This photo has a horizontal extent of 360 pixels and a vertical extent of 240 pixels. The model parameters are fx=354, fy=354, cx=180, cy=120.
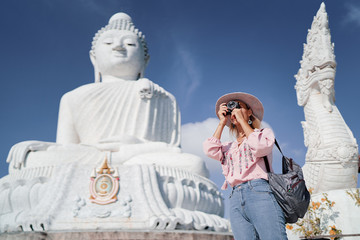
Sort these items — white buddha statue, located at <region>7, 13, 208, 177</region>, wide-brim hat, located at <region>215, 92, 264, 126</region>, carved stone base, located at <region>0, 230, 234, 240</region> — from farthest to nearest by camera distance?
1. white buddha statue, located at <region>7, 13, 208, 177</region>
2. carved stone base, located at <region>0, 230, 234, 240</region>
3. wide-brim hat, located at <region>215, 92, 264, 126</region>

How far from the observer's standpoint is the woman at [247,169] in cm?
171

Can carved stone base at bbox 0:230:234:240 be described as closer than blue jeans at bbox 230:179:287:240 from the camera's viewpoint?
No

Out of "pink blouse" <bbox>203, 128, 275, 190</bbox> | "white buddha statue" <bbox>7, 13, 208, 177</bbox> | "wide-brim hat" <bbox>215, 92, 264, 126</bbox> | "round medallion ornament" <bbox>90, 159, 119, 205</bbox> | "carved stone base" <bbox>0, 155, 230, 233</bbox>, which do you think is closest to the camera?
Result: "pink blouse" <bbox>203, 128, 275, 190</bbox>

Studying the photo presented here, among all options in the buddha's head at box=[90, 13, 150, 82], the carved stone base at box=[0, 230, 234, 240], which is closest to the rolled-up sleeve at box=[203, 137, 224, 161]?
the carved stone base at box=[0, 230, 234, 240]

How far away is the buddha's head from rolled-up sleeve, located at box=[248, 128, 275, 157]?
6.31 meters

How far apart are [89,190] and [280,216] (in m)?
3.81

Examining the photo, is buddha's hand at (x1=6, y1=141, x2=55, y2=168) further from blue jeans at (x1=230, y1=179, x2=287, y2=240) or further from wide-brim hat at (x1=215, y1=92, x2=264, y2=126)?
blue jeans at (x1=230, y1=179, x2=287, y2=240)

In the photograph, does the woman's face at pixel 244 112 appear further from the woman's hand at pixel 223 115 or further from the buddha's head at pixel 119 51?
the buddha's head at pixel 119 51

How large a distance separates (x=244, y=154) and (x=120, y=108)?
18.0ft

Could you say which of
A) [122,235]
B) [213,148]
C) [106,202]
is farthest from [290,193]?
[106,202]

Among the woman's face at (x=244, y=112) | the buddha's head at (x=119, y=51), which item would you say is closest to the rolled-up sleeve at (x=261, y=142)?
the woman's face at (x=244, y=112)

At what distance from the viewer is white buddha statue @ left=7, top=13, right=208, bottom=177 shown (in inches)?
257

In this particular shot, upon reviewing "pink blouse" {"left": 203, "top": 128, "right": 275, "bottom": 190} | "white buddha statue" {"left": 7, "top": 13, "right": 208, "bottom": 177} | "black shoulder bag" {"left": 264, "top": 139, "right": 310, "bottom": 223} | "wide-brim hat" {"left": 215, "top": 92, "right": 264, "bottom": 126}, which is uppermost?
"white buddha statue" {"left": 7, "top": 13, "right": 208, "bottom": 177}

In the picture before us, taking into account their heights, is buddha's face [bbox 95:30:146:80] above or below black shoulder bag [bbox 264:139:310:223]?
above
